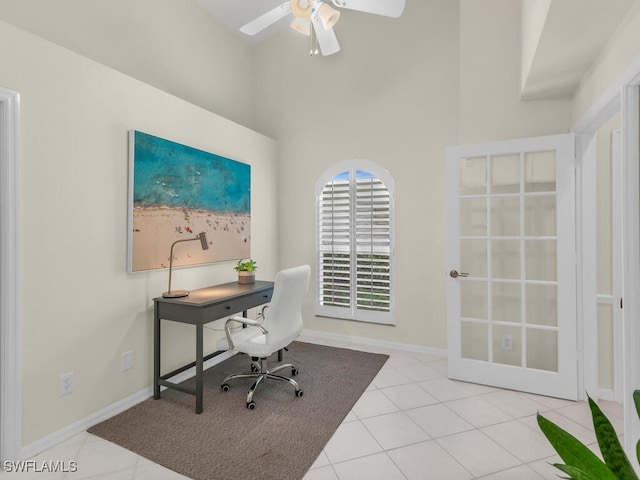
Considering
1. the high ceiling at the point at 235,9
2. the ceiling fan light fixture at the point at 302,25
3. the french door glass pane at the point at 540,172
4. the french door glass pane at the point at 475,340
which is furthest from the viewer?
the high ceiling at the point at 235,9

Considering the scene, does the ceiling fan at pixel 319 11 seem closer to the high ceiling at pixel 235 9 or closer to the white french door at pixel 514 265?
the white french door at pixel 514 265

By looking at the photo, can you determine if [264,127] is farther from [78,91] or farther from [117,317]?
[117,317]

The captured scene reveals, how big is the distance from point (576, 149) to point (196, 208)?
10.0 feet

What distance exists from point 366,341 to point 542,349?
1699 millimetres

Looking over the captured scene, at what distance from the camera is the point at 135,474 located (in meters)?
1.84

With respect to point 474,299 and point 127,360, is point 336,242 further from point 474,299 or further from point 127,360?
point 127,360

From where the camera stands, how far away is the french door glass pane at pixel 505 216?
2.86 m

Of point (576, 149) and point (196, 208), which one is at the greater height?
point (576, 149)

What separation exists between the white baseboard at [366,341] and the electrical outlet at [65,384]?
2329 millimetres

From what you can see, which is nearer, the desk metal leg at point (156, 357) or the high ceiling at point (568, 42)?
the high ceiling at point (568, 42)

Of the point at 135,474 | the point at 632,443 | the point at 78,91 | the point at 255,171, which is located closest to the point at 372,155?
the point at 255,171

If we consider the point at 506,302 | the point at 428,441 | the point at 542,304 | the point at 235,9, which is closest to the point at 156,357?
the point at 428,441

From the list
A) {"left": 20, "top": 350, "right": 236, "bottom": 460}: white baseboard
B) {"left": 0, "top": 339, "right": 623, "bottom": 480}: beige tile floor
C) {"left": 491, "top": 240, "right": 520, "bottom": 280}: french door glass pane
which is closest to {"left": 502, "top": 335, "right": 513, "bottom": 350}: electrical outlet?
{"left": 0, "top": 339, "right": 623, "bottom": 480}: beige tile floor

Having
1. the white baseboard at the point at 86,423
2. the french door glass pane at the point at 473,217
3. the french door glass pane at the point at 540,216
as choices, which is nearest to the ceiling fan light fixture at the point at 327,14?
the french door glass pane at the point at 473,217
